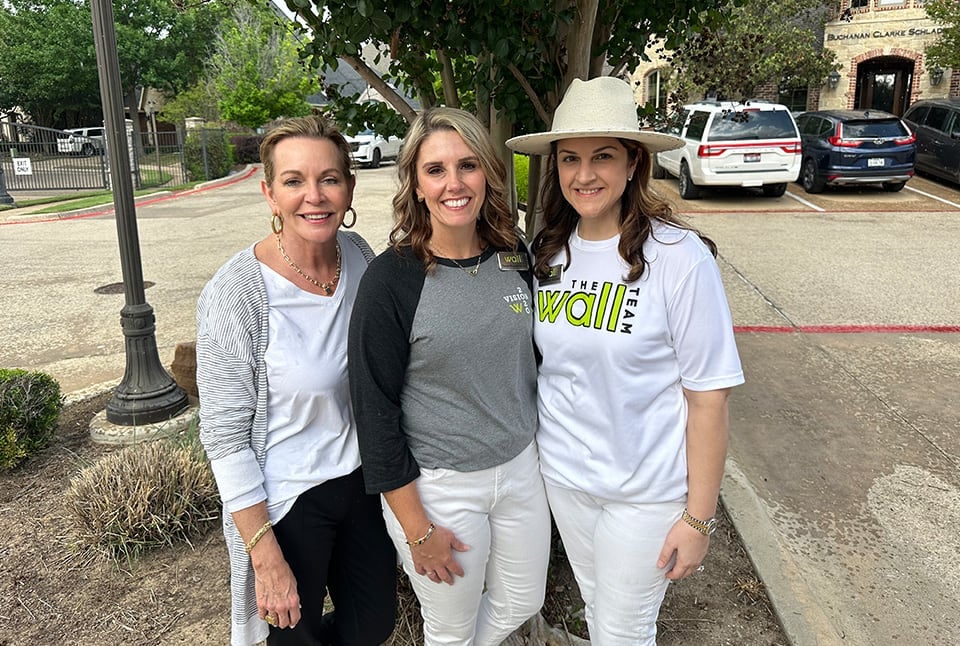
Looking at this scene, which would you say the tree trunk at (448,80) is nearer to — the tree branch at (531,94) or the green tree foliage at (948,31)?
the tree branch at (531,94)

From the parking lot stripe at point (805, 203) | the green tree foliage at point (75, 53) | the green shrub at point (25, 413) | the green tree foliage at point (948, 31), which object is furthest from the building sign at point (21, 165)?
the green tree foliage at point (75, 53)

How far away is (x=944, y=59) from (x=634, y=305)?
19071mm

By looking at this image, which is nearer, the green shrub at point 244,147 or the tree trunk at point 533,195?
the tree trunk at point 533,195

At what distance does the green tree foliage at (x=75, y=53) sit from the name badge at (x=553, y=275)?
44.9m

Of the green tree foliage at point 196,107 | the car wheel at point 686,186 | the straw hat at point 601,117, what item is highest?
the green tree foliage at point 196,107

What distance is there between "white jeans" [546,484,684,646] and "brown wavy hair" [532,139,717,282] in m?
0.63

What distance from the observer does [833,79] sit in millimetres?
20938

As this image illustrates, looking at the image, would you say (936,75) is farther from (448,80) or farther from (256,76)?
(256,76)

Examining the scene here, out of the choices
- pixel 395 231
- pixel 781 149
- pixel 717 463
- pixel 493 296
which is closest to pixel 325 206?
pixel 395 231

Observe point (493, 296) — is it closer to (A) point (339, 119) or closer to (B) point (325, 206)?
(B) point (325, 206)

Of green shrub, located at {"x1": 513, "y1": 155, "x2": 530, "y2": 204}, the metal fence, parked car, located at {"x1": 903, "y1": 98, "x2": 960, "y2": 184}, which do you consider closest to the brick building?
parked car, located at {"x1": 903, "y1": 98, "x2": 960, "y2": 184}

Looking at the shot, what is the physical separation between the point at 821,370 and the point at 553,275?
4251 mm

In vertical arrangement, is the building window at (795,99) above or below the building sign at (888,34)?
below

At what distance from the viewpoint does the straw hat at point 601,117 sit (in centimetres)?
190
